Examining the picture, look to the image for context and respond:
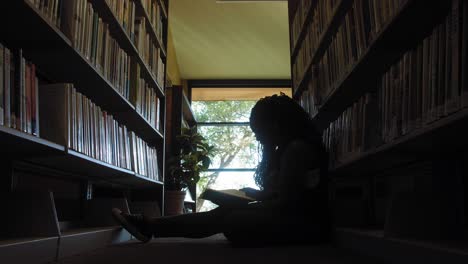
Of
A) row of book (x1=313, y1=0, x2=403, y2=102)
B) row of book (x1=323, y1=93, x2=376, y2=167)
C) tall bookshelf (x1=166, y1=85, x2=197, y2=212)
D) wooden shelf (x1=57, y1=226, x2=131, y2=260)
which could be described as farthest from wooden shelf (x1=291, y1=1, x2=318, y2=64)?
wooden shelf (x1=57, y1=226, x2=131, y2=260)

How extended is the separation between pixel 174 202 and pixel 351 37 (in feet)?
8.69

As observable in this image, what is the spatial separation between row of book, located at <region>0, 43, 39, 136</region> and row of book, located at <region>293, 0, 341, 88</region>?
4.52ft

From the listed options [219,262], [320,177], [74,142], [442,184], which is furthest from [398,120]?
[74,142]

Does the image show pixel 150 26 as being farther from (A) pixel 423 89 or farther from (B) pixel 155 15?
(A) pixel 423 89

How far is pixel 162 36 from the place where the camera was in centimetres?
356

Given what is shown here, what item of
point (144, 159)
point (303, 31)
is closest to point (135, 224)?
point (144, 159)

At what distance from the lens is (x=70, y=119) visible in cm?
158

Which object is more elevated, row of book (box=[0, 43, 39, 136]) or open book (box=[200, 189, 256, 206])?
row of book (box=[0, 43, 39, 136])

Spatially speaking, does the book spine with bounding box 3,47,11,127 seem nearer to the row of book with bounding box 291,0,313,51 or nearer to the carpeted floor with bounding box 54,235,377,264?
the carpeted floor with bounding box 54,235,377,264

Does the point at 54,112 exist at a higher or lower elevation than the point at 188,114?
lower

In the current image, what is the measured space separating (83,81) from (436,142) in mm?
1416

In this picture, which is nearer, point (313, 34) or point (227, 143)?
point (313, 34)

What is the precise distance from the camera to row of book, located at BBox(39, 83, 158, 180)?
60.4 inches

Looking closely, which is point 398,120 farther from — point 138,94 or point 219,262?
point 138,94
